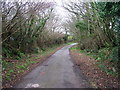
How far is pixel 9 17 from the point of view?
10.4 meters

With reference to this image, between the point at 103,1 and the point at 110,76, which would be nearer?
the point at 110,76

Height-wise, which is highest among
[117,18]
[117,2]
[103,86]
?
[117,2]

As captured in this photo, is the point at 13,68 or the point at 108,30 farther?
the point at 108,30

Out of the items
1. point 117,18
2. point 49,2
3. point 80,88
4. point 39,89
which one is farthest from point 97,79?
point 49,2

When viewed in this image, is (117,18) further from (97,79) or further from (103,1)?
(97,79)

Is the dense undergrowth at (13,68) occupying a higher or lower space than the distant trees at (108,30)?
lower

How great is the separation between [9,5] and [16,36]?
172 inches

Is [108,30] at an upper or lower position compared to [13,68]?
upper

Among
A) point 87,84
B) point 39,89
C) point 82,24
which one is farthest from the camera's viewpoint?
point 82,24

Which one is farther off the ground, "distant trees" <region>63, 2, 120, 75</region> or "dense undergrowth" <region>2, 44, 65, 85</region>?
"distant trees" <region>63, 2, 120, 75</region>

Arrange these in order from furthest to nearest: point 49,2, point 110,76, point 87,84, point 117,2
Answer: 1. point 49,2
2. point 110,76
3. point 117,2
4. point 87,84

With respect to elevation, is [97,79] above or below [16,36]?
below

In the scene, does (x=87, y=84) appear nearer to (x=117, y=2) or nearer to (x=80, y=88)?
(x=80, y=88)

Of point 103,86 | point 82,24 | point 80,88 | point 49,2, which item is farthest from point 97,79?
point 82,24
